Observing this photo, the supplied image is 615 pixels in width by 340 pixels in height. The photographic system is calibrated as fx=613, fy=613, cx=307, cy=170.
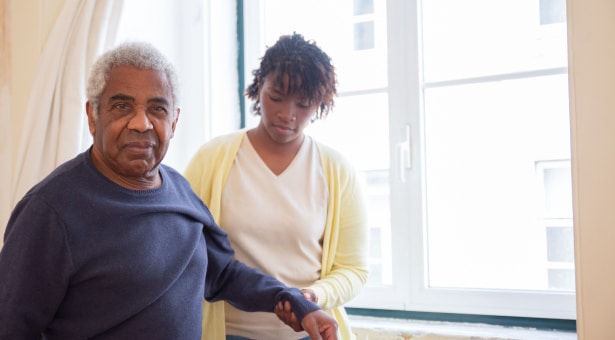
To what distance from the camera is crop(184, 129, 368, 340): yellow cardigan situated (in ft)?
5.22

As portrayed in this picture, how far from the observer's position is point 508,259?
6.69ft

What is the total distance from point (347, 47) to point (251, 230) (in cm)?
101

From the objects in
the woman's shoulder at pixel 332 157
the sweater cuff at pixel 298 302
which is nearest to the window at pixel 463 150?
the woman's shoulder at pixel 332 157

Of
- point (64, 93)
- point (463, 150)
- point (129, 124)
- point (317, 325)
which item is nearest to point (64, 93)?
point (64, 93)

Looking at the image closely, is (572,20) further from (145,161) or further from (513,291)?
(145,161)

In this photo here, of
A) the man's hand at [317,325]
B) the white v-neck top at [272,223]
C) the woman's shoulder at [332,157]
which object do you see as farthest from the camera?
the woman's shoulder at [332,157]

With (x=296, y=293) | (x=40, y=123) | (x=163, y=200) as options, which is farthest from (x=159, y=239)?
(x=40, y=123)

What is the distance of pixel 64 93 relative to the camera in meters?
1.91

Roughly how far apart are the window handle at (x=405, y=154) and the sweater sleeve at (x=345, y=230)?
416 millimetres

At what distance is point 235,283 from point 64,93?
897mm

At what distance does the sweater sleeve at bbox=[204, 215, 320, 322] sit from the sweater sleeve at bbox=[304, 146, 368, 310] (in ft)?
0.78

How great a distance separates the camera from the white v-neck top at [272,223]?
62.4 inches

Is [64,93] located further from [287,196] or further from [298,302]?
[298,302]

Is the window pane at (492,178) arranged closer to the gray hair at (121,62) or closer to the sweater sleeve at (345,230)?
the sweater sleeve at (345,230)
